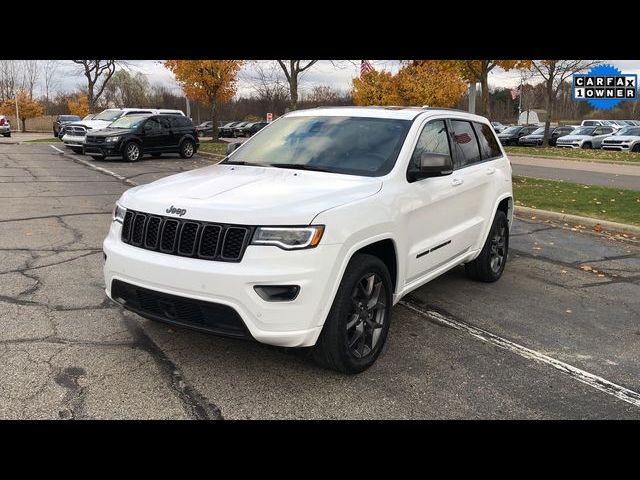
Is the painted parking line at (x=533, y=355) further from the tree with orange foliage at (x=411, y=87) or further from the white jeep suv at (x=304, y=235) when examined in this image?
the tree with orange foliage at (x=411, y=87)

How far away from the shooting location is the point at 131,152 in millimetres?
18922

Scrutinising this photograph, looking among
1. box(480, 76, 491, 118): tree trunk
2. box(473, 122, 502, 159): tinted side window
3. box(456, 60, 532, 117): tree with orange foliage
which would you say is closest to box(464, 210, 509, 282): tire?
box(473, 122, 502, 159): tinted side window

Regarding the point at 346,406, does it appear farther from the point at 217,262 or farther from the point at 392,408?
the point at 217,262

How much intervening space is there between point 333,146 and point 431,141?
91 centimetres

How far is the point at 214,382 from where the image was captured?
143 inches

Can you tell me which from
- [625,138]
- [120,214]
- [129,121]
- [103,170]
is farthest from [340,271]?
[625,138]

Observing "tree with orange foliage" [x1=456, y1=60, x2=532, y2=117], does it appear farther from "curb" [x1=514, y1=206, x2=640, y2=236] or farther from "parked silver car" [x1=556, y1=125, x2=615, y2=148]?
"parked silver car" [x1=556, y1=125, x2=615, y2=148]

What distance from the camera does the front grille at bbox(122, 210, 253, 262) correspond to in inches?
132

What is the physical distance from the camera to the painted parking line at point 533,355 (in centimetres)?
372

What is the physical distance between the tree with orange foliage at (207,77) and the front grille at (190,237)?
2433 centimetres

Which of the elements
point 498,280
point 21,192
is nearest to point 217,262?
point 498,280

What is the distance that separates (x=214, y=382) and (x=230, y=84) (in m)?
28.0

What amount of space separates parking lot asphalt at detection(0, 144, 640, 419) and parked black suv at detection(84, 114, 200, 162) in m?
12.8

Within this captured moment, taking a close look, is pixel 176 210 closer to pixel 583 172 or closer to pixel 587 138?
pixel 583 172
